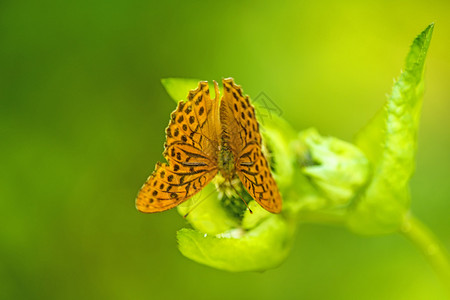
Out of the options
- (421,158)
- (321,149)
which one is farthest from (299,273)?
(321,149)

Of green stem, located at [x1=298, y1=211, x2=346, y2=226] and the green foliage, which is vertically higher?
the green foliage

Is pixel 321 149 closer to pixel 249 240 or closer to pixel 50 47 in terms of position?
pixel 249 240

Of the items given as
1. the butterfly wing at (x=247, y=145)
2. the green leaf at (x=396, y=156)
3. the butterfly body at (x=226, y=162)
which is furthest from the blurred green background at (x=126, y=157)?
the butterfly wing at (x=247, y=145)

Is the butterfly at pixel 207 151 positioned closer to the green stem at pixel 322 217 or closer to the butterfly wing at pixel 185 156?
the butterfly wing at pixel 185 156

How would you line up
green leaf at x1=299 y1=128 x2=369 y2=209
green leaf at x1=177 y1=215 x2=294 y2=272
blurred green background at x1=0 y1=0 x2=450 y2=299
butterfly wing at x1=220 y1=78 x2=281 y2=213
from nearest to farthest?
1. butterfly wing at x1=220 y1=78 x2=281 y2=213
2. green leaf at x1=177 y1=215 x2=294 y2=272
3. green leaf at x1=299 y1=128 x2=369 y2=209
4. blurred green background at x1=0 y1=0 x2=450 y2=299

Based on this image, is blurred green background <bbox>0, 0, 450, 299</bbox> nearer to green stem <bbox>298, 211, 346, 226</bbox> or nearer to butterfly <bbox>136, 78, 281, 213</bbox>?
green stem <bbox>298, 211, 346, 226</bbox>

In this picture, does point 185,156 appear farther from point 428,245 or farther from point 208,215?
point 428,245

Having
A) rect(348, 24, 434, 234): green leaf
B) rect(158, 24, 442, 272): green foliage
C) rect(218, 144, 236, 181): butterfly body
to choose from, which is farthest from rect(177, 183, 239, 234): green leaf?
rect(348, 24, 434, 234): green leaf
